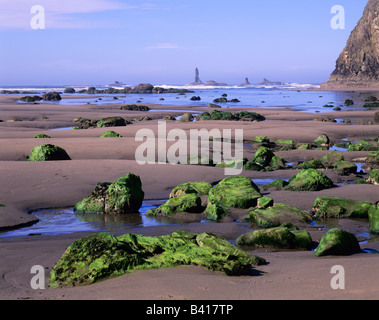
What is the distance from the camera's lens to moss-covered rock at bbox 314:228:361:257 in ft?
21.9

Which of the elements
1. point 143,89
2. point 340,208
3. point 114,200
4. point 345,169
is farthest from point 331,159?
point 143,89

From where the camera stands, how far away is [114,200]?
965 centimetres

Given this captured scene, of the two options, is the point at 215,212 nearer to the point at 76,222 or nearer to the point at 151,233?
the point at 151,233

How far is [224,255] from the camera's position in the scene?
5.73 metres

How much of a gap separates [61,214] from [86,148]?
727 cm

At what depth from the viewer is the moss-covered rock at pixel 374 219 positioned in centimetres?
842

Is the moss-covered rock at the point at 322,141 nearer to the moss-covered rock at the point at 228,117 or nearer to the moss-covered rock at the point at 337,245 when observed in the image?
the moss-covered rock at the point at 228,117
